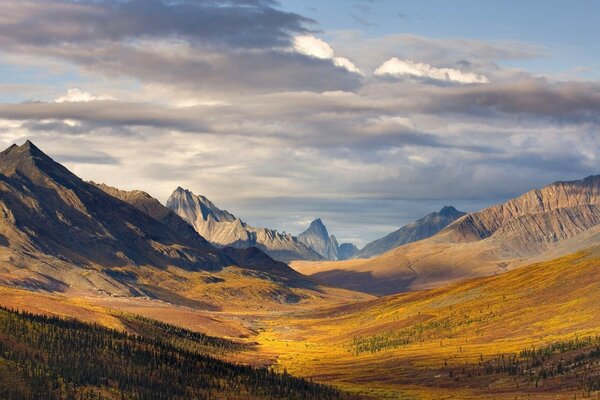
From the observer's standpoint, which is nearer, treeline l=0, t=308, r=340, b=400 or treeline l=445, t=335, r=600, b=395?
treeline l=0, t=308, r=340, b=400

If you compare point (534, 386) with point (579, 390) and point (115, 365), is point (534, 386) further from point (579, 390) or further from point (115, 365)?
point (115, 365)

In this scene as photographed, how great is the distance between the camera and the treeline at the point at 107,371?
11794 cm

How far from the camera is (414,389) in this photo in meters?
166

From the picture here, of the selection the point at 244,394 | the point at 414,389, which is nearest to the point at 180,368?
the point at 244,394

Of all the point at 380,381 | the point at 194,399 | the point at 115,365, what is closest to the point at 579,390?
the point at 380,381

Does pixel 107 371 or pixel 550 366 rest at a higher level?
pixel 550 366

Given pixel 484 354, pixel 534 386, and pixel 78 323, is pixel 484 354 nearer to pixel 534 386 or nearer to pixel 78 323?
pixel 534 386

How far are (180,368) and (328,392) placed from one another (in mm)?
25384

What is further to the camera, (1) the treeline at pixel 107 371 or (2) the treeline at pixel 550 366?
(2) the treeline at pixel 550 366

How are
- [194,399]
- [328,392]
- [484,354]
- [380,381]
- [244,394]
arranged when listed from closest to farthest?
[194,399], [244,394], [328,392], [380,381], [484,354]

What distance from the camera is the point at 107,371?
12850 centimetres

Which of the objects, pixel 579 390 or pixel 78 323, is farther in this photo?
pixel 78 323

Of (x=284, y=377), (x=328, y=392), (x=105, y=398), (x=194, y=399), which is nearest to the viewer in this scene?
(x=105, y=398)

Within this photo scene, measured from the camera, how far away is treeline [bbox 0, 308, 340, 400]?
387 feet
